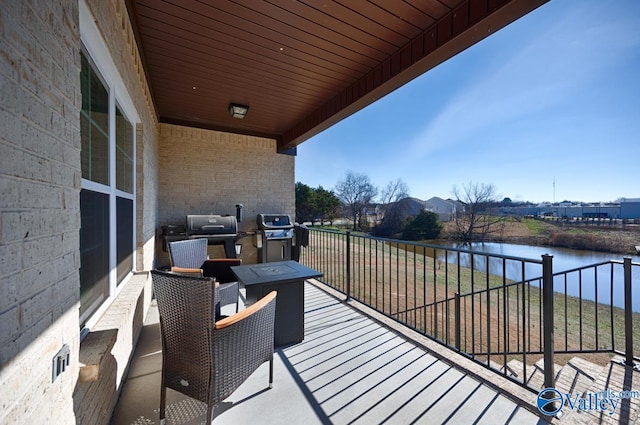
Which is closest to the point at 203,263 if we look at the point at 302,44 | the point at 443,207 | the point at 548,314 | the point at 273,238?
the point at 273,238

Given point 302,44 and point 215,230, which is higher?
point 302,44

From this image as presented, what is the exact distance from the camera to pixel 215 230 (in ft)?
14.1

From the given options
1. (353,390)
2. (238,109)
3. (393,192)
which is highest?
(393,192)

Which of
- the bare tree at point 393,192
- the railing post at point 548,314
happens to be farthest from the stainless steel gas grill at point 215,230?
the bare tree at point 393,192

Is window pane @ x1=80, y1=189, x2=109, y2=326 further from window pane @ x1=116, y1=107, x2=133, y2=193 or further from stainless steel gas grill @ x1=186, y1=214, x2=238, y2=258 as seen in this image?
stainless steel gas grill @ x1=186, y1=214, x2=238, y2=258

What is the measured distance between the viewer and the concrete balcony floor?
1.56 metres

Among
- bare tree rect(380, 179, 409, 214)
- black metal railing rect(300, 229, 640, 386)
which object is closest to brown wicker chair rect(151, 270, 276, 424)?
black metal railing rect(300, 229, 640, 386)

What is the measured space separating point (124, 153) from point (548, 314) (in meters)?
3.56

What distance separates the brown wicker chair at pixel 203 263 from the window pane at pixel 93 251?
3.32ft

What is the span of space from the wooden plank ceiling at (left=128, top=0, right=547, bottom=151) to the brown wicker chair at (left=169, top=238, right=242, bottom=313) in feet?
6.54

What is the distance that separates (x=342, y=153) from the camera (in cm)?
2500

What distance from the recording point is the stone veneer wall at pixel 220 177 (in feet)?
15.1

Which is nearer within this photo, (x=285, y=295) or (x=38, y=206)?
(x=38, y=206)
